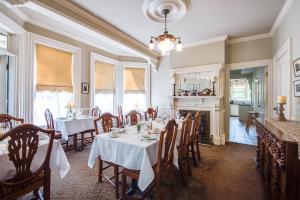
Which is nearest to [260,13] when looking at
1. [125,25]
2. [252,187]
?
[125,25]

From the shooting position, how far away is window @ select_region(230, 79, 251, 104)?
973cm

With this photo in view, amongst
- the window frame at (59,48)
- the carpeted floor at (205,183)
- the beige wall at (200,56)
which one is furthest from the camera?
the beige wall at (200,56)

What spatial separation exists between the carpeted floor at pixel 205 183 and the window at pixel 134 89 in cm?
311

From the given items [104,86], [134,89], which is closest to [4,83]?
[104,86]

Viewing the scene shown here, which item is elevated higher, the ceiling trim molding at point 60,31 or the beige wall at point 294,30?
the ceiling trim molding at point 60,31

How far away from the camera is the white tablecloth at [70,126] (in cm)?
360

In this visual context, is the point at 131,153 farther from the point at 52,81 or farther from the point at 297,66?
the point at 52,81

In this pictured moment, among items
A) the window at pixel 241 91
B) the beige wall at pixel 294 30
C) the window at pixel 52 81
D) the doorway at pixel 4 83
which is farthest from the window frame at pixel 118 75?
the window at pixel 241 91

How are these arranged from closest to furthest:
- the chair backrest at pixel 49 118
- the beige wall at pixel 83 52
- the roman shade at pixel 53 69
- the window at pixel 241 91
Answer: the chair backrest at pixel 49 118
the roman shade at pixel 53 69
the beige wall at pixel 83 52
the window at pixel 241 91

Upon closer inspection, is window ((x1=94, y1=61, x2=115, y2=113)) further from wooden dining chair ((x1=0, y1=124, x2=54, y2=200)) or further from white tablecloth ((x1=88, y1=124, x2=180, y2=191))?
wooden dining chair ((x1=0, y1=124, x2=54, y2=200))

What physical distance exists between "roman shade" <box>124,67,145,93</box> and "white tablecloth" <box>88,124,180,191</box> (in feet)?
13.6

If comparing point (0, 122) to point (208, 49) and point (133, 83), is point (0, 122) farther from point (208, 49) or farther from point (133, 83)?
point (208, 49)

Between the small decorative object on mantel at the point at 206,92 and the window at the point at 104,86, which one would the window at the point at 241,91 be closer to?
the small decorative object on mantel at the point at 206,92

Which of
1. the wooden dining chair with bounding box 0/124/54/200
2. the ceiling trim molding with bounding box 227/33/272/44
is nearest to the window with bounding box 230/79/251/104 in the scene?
the ceiling trim molding with bounding box 227/33/272/44
